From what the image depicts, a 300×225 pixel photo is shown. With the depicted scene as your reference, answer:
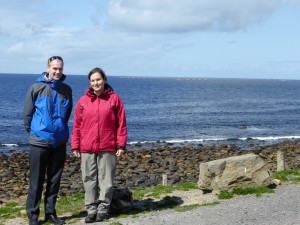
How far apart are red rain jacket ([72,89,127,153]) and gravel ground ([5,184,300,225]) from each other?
140cm

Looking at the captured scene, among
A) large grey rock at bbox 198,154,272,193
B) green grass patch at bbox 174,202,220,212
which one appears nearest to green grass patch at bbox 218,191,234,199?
large grey rock at bbox 198,154,272,193

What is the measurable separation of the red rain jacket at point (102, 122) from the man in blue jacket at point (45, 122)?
331 millimetres

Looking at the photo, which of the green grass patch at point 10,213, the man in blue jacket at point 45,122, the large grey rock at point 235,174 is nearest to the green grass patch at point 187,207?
the large grey rock at point 235,174

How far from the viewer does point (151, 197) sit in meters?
10.9

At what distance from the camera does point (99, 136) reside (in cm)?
838

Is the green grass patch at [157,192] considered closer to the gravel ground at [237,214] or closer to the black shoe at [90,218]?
the gravel ground at [237,214]

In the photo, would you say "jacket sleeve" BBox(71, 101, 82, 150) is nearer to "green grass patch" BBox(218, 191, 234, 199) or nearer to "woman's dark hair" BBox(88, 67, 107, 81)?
"woman's dark hair" BBox(88, 67, 107, 81)

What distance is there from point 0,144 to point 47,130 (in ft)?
112

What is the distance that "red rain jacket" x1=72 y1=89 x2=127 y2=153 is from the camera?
329 inches

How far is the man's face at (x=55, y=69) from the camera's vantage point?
26.9 ft

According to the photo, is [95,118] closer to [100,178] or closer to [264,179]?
[100,178]

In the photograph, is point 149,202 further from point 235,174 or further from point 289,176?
point 289,176

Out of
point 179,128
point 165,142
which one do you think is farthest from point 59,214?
point 179,128

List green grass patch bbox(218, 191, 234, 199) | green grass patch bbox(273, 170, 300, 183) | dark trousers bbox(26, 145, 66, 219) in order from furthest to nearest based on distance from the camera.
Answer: green grass patch bbox(273, 170, 300, 183) < green grass patch bbox(218, 191, 234, 199) < dark trousers bbox(26, 145, 66, 219)
